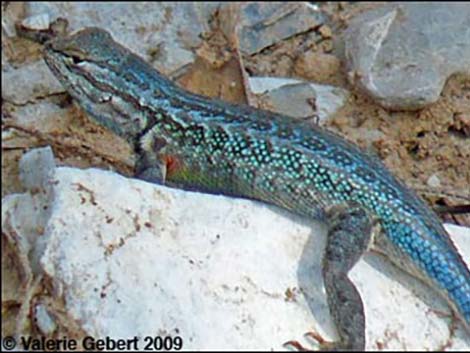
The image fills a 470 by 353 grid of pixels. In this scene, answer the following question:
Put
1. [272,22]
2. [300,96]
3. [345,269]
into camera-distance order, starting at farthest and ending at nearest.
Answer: [272,22] < [300,96] < [345,269]

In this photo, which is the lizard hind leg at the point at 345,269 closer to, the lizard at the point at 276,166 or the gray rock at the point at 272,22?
the lizard at the point at 276,166

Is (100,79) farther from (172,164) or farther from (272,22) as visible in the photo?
(272,22)

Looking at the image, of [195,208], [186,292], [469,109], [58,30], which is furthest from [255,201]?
[58,30]

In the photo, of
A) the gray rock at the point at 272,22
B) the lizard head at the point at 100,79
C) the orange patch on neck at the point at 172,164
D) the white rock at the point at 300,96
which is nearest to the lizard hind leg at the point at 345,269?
the orange patch on neck at the point at 172,164

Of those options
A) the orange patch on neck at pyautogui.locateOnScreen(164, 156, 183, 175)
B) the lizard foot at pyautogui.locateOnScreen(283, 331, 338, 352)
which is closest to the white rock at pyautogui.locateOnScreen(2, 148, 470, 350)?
the lizard foot at pyautogui.locateOnScreen(283, 331, 338, 352)

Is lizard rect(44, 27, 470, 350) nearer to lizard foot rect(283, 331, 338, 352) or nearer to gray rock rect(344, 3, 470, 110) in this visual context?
lizard foot rect(283, 331, 338, 352)

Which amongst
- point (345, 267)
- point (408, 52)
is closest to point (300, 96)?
point (408, 52)
